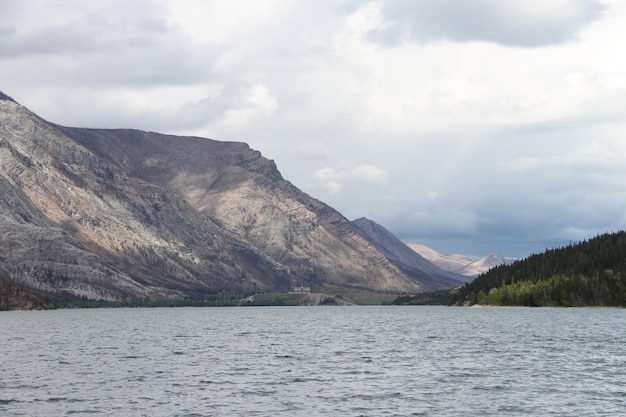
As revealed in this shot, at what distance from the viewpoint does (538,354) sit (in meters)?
128

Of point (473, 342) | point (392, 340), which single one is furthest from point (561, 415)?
point (392, 340)

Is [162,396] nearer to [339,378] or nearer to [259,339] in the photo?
[339,378]

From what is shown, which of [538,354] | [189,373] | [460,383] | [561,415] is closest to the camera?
[561,415]

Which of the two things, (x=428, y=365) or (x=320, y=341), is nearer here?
(x=428, y=365)

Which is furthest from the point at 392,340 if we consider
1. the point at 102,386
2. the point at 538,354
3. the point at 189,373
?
the point at 102,386

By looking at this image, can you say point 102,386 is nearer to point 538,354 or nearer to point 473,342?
point 538,354

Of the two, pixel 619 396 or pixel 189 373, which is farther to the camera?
pixel 189 373

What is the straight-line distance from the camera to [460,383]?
9431cm

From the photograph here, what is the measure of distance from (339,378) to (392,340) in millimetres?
68064

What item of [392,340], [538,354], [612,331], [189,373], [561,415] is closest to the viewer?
[561,415]

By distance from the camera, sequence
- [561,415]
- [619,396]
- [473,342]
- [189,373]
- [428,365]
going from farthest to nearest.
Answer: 1. [473,342]
2. [428,365]
3. [189,373]
4. [619,396]
5. [561,415]

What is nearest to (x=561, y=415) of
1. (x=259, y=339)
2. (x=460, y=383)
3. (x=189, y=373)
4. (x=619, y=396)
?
(x=619, y=396)

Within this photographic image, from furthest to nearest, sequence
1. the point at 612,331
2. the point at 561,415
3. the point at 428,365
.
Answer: the point at 612,331, the point at 428,365, the point at 561,415

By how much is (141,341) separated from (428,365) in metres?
79.6
